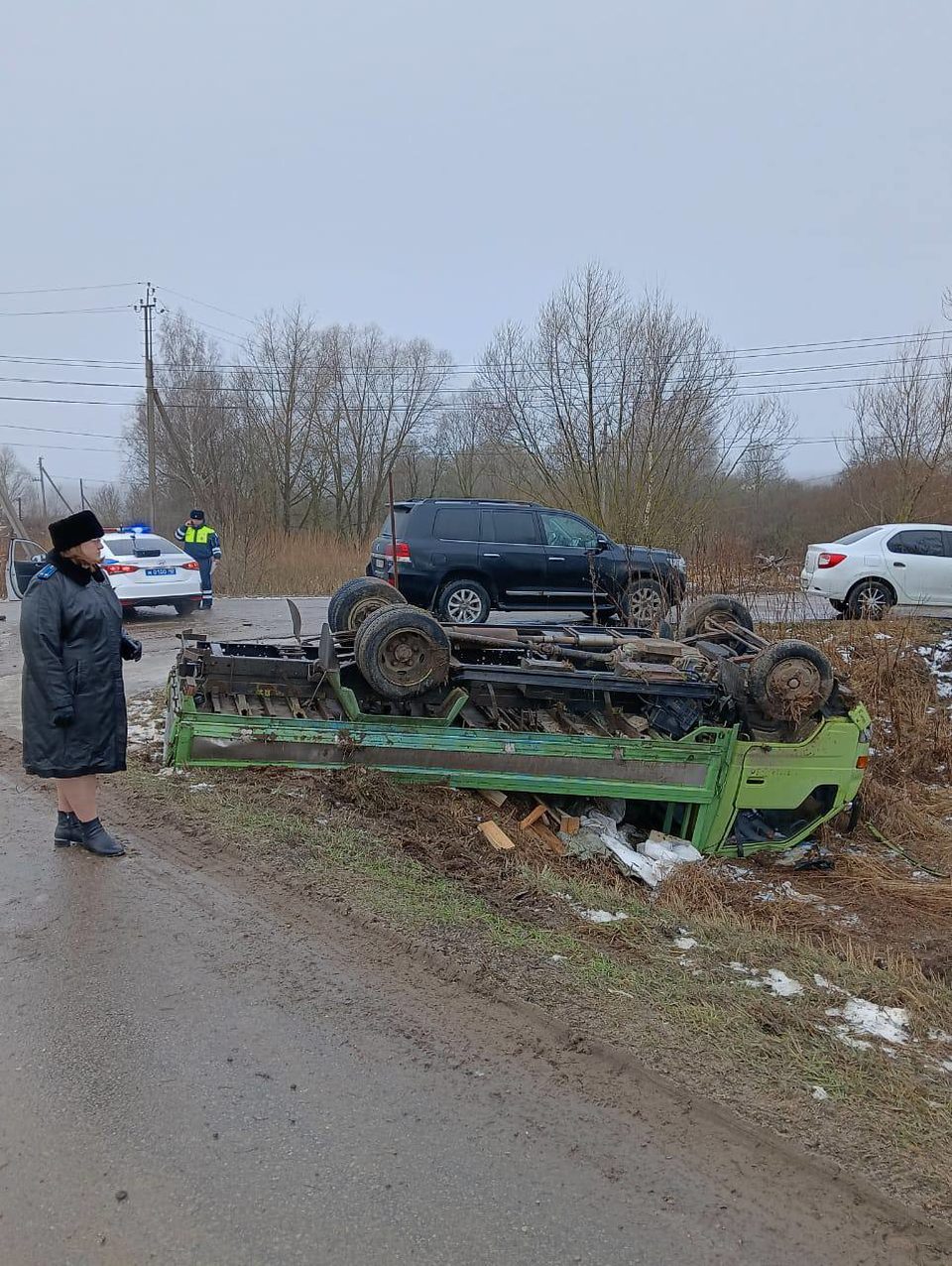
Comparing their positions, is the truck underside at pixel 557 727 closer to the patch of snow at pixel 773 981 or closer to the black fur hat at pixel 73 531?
the black fur hat at pixel 73 531

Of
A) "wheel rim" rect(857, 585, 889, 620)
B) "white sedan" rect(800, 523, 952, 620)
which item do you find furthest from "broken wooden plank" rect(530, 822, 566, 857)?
"white sedan" rect(800, 523, 952, 620)

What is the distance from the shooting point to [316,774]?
19.8ft

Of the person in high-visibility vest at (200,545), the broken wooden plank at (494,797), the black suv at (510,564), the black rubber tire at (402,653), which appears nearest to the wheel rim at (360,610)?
the black rubber tire at (402,653)

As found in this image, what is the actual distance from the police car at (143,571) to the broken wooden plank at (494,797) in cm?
987

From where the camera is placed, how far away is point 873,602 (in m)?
13.0

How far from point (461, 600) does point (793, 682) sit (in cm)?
634

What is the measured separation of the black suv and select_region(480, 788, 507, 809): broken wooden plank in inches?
238

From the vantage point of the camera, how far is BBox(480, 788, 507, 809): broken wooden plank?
6.43m

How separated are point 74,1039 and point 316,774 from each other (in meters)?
2.93

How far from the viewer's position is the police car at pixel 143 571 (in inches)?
573

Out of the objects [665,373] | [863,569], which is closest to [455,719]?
[863,569]

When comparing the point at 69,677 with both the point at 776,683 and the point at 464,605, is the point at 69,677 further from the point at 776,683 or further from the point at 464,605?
the point at 464,605

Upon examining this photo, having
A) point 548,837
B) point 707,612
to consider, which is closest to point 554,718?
point 548,837

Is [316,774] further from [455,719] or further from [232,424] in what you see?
[232,424]
